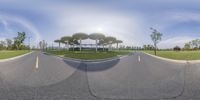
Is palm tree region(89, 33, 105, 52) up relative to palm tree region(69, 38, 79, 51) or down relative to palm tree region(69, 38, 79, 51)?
up

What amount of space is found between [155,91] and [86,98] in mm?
2036

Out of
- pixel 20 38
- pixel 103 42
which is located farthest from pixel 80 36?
pixel 20 38

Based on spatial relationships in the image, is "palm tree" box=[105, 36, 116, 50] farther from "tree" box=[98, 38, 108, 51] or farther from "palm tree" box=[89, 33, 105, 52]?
"palm tree" box=[89, 33, 105, 52]

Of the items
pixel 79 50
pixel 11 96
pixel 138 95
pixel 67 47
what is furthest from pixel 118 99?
pixel 67 47

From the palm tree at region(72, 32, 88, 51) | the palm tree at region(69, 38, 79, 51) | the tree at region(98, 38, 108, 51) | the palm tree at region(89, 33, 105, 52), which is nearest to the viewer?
the palm tree at region(72, 32, 88, 51)

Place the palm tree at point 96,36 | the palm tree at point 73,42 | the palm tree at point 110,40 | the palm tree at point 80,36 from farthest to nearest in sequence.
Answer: the palm tree at point 110,40 → the palm tree at point 73,42 → the palm tree at point 96,36 → the palm tree at point 80,36

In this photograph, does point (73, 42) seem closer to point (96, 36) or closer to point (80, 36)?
point (80, 36)

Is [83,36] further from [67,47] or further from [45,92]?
[45,92]

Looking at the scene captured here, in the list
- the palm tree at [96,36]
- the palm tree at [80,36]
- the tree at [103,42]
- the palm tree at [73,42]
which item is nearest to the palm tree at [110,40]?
the tree at [103,42]

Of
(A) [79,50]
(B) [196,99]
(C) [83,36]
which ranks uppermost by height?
(C) [83,36]

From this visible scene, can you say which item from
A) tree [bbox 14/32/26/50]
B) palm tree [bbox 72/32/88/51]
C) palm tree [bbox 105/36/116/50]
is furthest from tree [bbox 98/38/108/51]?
tree [bbox 14/32/26/50]

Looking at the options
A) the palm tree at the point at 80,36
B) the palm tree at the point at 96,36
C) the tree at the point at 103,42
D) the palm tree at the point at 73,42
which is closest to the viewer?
the palm tree at the point at 80,36

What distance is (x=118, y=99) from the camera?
527 centimetres

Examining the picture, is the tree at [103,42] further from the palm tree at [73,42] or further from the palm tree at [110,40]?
the palm tree at [73,42]
